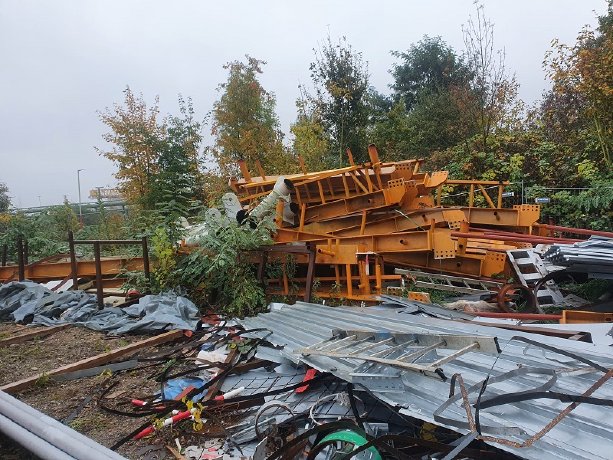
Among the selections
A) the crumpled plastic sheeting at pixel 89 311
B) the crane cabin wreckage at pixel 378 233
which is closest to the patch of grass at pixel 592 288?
the crane cabin wreckage at pixel 378 233

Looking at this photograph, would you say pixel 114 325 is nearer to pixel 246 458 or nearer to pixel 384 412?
pixel 246 458

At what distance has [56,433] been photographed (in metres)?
1.66

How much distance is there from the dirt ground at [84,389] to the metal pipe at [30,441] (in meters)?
0.08

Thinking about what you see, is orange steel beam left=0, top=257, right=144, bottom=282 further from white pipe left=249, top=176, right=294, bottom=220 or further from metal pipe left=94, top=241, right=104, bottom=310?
white pipe left=249, top=176, right=294, bottom=220

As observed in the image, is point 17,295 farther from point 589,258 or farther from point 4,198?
point 4,198

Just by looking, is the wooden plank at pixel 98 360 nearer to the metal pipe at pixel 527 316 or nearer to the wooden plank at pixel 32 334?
the wooden plank at pixel 32 334

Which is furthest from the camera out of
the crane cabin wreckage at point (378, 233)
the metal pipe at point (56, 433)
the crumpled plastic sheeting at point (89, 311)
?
the crane cabin wreckage at point (378, 233)

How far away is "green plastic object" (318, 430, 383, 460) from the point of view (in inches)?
97.3

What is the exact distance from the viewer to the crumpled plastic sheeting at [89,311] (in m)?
6.07

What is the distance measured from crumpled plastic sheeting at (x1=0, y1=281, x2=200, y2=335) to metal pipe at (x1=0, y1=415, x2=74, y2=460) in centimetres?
404

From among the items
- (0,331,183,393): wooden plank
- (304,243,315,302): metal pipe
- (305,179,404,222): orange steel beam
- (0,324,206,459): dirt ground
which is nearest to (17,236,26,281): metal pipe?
(0,324,206,459): dirt ground

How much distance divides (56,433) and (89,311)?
18.5ft

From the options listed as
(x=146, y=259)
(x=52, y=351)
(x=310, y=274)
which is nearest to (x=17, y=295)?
(x=146, y=259)

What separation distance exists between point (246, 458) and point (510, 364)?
187 cm
